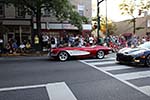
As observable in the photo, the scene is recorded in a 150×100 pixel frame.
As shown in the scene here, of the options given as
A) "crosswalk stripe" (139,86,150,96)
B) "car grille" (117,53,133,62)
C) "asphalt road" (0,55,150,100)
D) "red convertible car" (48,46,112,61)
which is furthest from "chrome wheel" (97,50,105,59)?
"crosswalk stripe" (139,86,150,96)

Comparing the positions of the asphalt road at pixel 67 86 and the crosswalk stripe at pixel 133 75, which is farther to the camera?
the crosswalk stripe at pixel 133 75

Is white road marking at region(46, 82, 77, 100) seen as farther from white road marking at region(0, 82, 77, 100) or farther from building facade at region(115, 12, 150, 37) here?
building facade at region(115, 12, 150, 37)

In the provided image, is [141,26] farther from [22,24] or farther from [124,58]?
[124,58]

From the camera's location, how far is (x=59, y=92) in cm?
714

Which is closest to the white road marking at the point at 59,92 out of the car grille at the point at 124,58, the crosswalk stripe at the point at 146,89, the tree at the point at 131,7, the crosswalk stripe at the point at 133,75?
the crosswalk stripe at the point at 146,89

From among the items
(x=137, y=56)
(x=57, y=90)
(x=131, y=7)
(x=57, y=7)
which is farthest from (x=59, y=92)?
(x=131, y=7)

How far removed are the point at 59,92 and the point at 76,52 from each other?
830cm

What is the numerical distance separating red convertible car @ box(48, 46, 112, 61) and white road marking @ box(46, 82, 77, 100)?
6786 mm

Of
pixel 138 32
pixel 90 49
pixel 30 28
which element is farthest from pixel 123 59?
pixel 138 32

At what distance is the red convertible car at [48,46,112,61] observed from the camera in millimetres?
15086

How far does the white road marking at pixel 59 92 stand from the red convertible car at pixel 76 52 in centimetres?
679

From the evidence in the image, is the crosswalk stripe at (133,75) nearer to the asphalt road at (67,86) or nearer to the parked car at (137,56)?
the asphalt road at (67,86)

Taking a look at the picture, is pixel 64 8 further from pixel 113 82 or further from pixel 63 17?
pixel 113 82

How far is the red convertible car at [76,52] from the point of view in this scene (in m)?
15.1
